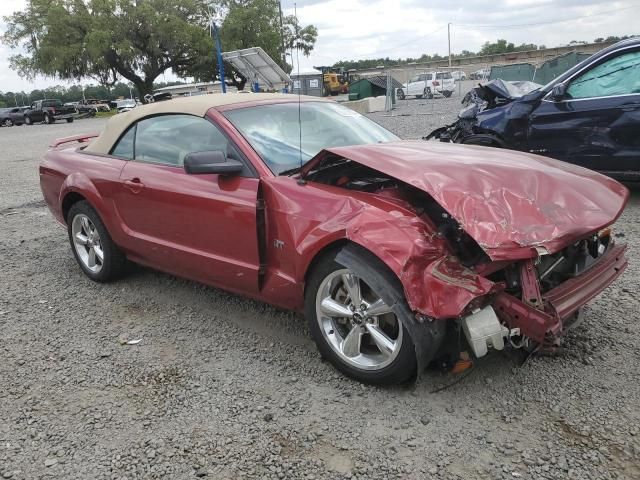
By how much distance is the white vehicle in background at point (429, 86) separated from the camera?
115ft

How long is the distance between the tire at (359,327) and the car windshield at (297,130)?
82 cm

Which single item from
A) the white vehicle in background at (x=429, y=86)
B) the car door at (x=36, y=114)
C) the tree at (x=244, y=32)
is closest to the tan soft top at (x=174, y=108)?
the white vehicle in background at (x=429, y=86)

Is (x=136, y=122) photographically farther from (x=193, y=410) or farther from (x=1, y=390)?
(x=193, y=410)

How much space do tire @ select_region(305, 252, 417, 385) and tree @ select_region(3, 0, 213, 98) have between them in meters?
46.3

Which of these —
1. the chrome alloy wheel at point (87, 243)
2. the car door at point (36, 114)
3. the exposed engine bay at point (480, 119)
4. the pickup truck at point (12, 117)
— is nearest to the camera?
the chrome alloy wheel at point (87, 243)

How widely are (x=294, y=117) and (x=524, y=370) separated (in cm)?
219

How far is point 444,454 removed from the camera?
2402 millimetres

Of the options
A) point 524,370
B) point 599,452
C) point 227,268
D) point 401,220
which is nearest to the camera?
point 599,452

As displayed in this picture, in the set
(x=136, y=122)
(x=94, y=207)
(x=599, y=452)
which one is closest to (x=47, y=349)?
(x=94, y=207)

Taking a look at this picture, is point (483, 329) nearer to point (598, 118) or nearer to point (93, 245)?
point (93, 245)

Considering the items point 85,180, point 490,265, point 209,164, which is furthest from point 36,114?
point 490,265

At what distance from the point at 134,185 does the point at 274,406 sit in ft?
6.60

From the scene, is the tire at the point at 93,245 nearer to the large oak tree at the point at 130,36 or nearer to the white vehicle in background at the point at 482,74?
the white vehicle in background at the point at 482,74

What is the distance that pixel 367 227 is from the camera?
8.88 feet
